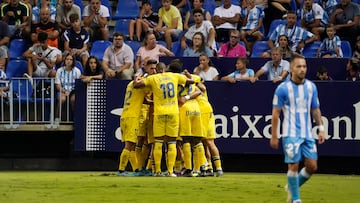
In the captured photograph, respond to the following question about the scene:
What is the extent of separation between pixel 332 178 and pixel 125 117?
4.11 meters

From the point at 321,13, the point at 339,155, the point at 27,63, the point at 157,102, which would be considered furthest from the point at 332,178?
the point at 27,63

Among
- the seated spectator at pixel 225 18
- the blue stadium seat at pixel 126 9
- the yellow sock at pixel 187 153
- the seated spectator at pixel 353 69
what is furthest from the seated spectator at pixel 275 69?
the blue stadium seat at pixel 126 9

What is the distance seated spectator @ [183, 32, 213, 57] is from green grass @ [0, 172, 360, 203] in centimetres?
389

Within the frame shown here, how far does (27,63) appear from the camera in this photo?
22.1 metres

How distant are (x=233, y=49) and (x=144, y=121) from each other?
3997 mm

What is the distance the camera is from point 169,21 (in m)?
23.5

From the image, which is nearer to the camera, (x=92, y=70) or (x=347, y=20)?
(x=92, y=70)

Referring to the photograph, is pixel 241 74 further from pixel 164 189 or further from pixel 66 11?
pixel 164 189

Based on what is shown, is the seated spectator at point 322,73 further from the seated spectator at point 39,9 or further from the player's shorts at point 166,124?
the seated spectator at point 39,9

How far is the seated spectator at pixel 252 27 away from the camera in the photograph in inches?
902

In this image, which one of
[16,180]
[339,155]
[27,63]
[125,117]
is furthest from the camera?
[27,63]

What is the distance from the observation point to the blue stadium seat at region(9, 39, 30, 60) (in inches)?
909

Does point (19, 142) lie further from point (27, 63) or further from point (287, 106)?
point (287, 106)

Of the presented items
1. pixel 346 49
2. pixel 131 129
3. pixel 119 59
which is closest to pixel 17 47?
pixel 119 59
